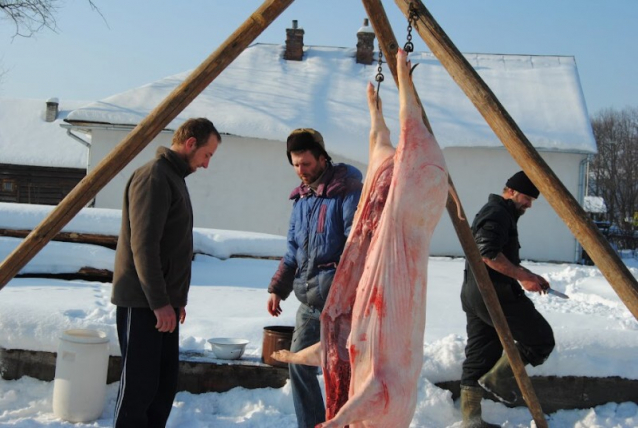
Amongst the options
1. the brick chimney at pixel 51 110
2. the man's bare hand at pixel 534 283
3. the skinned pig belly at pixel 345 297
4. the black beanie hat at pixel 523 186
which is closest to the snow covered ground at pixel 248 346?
the man's bare hand at pixel 534 283

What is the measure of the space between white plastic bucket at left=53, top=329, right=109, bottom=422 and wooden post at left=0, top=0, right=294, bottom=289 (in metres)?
1.18

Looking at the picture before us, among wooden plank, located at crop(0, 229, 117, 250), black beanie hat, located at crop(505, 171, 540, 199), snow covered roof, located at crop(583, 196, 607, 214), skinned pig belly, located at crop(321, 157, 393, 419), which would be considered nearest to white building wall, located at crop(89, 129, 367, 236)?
wooden plank, located at crop(0, 229, 117, 250)

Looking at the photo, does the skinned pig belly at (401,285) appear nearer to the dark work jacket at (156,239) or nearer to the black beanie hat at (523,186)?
the dark work jacket at (156,239)

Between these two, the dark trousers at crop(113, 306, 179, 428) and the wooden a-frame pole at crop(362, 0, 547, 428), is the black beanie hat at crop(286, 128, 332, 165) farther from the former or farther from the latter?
the dark trousers at crop(113, 306, 179, 428)

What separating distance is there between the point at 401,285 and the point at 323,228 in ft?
4.62

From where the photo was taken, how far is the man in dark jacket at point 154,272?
3467 millimetres

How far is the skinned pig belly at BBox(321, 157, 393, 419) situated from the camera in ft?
8.32

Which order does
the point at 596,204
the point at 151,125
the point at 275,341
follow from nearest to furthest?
the point at 151,125 → the point at 275,341 → the point at 596,204

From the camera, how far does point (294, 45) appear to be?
20.8 metres

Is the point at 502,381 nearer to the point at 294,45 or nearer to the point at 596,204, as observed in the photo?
the point at 294,45

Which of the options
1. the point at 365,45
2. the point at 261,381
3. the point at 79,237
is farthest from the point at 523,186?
the point at 365,45

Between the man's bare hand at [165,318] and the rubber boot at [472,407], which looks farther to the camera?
the rubber boot at [472,407]

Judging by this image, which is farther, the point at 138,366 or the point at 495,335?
the point at 495,335

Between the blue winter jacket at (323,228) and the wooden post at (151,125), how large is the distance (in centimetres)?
85
